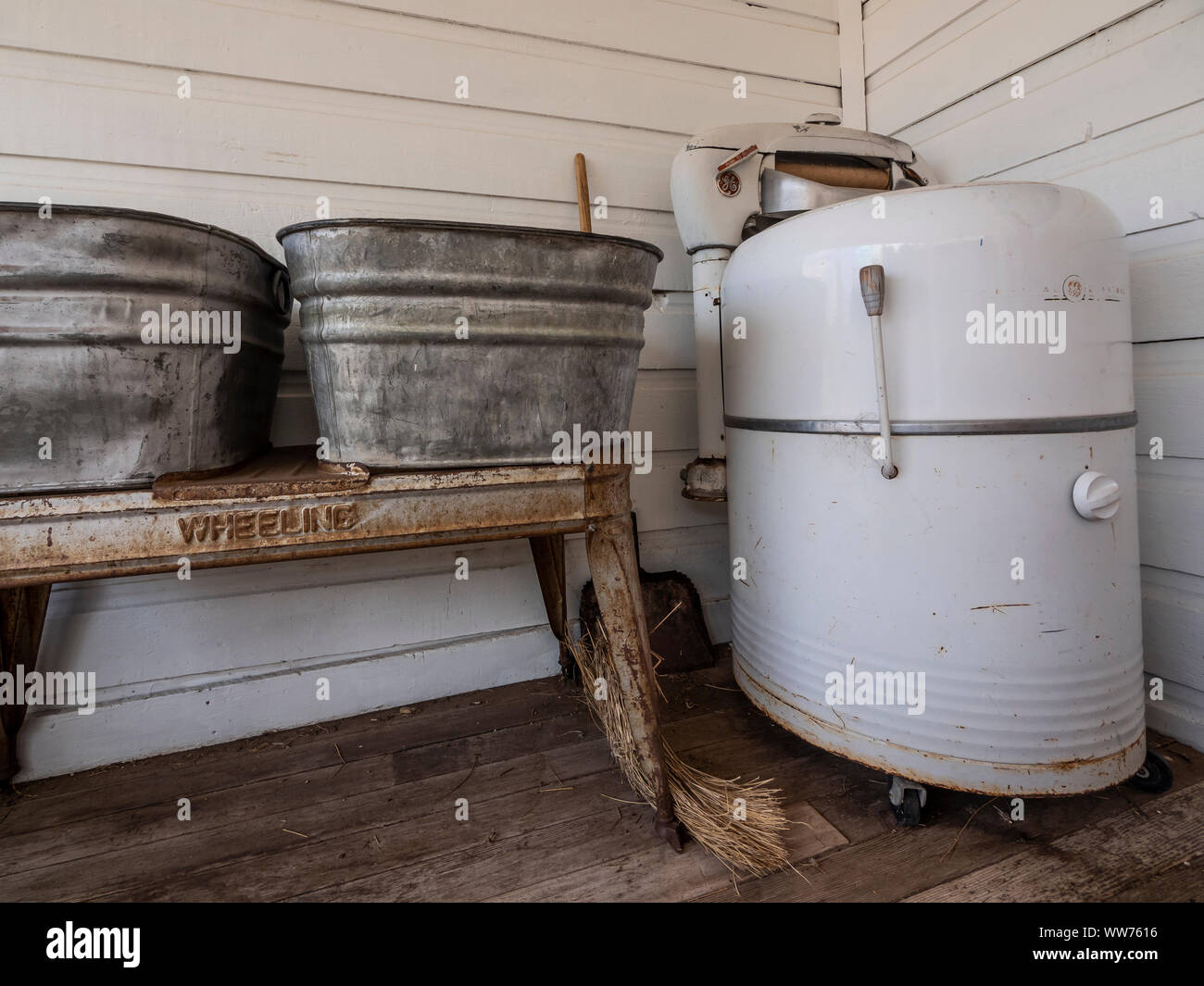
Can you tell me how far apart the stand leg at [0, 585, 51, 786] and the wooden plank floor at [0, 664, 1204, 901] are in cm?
9

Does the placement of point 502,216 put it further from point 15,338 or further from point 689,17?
point 15,338

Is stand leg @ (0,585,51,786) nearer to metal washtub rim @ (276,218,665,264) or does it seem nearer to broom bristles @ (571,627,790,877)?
metal washtub rim @ (276,218,665,264)

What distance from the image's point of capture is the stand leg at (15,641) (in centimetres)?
141

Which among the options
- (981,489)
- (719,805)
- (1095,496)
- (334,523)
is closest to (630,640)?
(719,805)

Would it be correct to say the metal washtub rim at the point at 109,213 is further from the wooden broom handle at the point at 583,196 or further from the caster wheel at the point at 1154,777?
the caster wheel at the point at 1154,777

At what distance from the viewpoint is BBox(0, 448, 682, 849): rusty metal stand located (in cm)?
91

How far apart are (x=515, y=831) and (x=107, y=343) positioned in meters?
1.02

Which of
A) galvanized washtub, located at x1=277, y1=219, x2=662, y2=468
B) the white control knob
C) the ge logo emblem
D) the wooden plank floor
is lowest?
the wooden plank floor

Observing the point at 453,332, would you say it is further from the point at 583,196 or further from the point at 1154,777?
the point at 1154,777

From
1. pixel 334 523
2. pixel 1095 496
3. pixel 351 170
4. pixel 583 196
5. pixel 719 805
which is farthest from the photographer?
pixel 583 196

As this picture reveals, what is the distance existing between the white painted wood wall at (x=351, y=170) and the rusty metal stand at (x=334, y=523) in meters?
0.58

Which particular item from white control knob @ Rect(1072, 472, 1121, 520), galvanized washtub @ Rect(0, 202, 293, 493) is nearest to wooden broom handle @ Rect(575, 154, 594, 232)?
galvanized washtub @ Rect(0, 202, 293, 493)

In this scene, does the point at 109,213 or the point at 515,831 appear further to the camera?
the point at 515,831

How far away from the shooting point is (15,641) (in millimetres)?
1423
